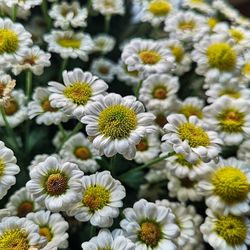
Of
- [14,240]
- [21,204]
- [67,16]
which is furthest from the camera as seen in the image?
[67,16]

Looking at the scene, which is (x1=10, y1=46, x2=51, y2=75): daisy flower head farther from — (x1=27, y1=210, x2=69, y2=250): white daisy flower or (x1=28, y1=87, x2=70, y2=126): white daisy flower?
(x1=27, y1=210, x2=69, y2=250): white daisy flower

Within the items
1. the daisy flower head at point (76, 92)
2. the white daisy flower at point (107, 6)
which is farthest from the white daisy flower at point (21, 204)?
the white daisy flower at point (107, 6)

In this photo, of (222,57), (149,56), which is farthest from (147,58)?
(222,57)

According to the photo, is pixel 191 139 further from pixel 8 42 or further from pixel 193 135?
pixel 8 42

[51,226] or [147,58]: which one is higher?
[147,58]

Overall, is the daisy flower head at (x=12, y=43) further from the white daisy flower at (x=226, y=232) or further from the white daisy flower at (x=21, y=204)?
the white daisy flower at (x=226, y=232)

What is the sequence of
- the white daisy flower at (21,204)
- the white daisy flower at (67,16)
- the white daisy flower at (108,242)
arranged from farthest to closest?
the white daisy flower at (67,16)
the white daisy flower at (21,204)
the white daisy flower at (108,242)
